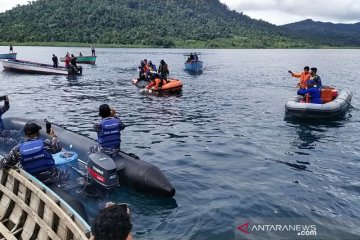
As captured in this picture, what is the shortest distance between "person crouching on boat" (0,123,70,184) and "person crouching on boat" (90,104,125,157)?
187 centimetres

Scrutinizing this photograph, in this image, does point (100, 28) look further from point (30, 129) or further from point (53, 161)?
point (30, 129)

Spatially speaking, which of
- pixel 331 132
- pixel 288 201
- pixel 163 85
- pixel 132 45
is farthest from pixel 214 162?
pixel 132 45

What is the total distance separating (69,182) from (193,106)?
48.7 ft

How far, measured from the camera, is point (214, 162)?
13711 mm

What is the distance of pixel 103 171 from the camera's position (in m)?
9.68

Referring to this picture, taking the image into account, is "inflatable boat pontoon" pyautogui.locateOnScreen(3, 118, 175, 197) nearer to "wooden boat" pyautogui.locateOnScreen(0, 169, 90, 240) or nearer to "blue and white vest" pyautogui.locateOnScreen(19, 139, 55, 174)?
"blue and white vest" pyautogui.locateOnScreen(19, 139, 55, 174)

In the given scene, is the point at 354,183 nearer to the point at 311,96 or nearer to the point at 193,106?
the point at 311,96

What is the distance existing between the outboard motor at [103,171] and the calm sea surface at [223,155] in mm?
629

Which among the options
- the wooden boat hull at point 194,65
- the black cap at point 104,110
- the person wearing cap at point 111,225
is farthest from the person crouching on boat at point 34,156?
the wooden boat hull at point 194,65

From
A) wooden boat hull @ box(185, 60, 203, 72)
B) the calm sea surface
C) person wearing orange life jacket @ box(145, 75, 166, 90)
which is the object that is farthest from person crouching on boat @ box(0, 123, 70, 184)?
wooden boat hull @ box(185, 60, 203, 72)

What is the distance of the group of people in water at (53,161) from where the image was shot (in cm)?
385

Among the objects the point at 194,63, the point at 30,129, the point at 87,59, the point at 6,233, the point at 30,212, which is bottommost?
the point at 6,233

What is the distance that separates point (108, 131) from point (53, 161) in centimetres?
A: 211

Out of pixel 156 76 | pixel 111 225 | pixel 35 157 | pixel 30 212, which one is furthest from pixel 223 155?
pixel 156 76
